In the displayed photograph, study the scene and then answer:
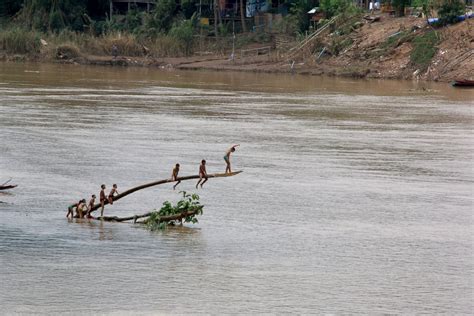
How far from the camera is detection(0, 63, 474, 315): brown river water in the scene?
1664 centimetres

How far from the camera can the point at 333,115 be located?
39031 mm

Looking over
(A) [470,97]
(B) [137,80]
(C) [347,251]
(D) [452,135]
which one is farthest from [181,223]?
(B) [137,80]

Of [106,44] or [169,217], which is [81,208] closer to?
[169,217]

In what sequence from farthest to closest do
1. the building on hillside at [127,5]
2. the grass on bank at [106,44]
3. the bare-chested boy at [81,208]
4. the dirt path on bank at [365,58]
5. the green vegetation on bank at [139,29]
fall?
the building on hillside at [127,5] < the grass on bank at [106,44] < the green vegetation on bank at [139,29] < the dirt path on bank at [365,58] < the bare-chested boy at [81,208]

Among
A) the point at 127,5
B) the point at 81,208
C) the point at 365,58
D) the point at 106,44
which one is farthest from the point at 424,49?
the point at 81,208

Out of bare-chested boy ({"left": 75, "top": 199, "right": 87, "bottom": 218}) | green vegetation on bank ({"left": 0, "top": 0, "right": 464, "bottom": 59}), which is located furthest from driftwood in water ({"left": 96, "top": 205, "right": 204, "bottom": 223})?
green vegetation on bank ({"left": 0, "top": 0, "right": 464, "bottom": 59})

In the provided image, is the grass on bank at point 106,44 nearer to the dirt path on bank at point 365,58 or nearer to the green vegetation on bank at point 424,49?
the dirt path on bank at point 365,58

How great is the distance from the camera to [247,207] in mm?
22672

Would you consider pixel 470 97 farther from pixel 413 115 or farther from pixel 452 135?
pixel 452 135

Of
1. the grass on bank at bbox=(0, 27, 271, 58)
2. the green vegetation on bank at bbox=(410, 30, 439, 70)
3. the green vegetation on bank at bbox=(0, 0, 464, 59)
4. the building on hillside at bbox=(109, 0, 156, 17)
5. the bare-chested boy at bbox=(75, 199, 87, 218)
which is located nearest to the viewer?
the bare-chested boy at bbox=(75, 199, 87, 218)

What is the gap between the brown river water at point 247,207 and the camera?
16.6 metres

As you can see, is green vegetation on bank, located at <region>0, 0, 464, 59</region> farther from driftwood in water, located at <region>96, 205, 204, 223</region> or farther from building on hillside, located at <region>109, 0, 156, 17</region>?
driftwood in water, located at <region>96, 205, 204, 223</region>

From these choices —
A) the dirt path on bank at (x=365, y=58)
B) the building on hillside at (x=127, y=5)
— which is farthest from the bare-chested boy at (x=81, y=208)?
the building on hillside at (x=127, y=5)

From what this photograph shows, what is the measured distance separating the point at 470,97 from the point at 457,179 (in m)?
20.8
